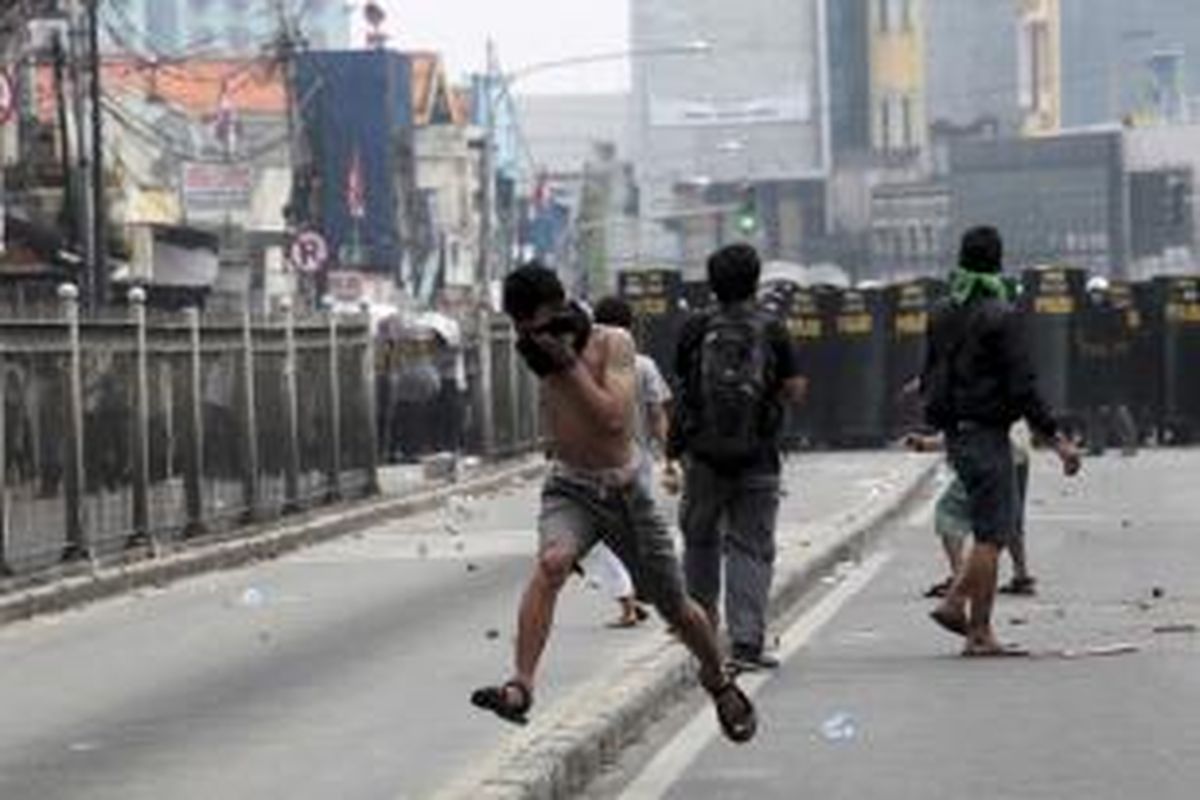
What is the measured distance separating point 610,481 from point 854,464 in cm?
2667

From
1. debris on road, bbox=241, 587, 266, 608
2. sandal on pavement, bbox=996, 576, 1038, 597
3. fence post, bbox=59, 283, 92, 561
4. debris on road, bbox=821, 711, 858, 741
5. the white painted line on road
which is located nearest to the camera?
the white painted line on road

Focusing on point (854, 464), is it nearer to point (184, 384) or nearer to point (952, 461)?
point (184, 384)

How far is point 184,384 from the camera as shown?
2300 cm

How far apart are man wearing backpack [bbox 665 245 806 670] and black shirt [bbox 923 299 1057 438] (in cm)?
84

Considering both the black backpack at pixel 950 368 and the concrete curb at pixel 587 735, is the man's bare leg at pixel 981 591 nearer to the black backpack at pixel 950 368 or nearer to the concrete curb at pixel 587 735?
the black backpack at pixel 950 368

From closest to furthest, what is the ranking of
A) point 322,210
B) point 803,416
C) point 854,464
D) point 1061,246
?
point 854,464 < point 803,416 < point 322,210 < point 1061,246

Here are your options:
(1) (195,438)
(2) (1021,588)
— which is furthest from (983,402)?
(1) (195,438)

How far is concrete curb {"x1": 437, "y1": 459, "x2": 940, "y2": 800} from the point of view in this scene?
32.2 feet

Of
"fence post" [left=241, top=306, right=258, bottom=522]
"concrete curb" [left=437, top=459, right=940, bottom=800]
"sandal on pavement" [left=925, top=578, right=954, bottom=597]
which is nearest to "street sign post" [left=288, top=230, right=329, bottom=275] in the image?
"fence post" [left=241, top=306, right=258, bottom=522]

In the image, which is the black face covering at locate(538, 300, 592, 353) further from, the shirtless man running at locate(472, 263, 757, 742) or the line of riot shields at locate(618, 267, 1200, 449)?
the line of riot shields at locate(618, 267, 1200, 449)

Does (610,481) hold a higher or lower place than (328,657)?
higher

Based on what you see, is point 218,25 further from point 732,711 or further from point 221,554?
point 732,711

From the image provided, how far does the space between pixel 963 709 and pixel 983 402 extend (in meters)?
1.91

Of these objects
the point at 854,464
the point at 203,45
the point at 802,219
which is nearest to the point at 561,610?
the point at 854,464
